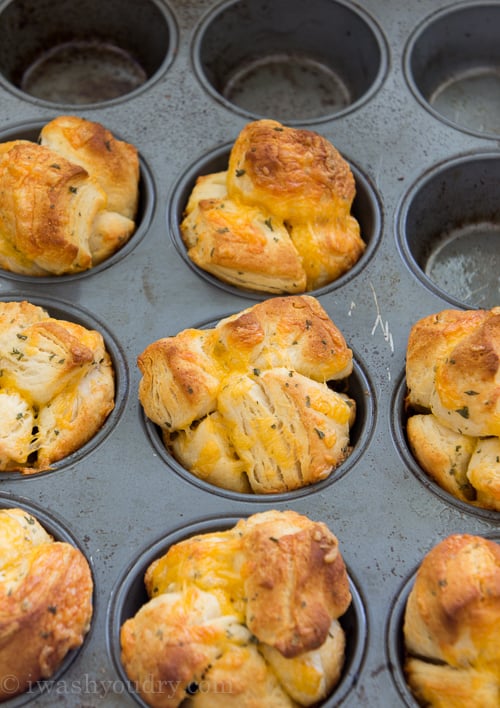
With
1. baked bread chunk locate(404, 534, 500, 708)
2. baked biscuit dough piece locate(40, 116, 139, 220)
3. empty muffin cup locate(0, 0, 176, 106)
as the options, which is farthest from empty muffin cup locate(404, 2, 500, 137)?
baked bread chunk locate(404, 534, 500, 708)

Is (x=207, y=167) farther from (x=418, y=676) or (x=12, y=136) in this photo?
(x=418, y=676)

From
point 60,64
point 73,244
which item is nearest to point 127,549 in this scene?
point 73,244

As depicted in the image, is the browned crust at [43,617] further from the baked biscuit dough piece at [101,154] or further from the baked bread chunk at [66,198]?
the baked biscuit dough piece at [101,154]

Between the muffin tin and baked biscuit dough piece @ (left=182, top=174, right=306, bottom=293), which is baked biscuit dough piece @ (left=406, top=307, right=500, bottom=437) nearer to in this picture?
the muffin tin

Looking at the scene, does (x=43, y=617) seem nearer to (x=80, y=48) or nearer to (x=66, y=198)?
(x=66, y=198)

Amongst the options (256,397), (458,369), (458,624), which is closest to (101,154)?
(256,397)
